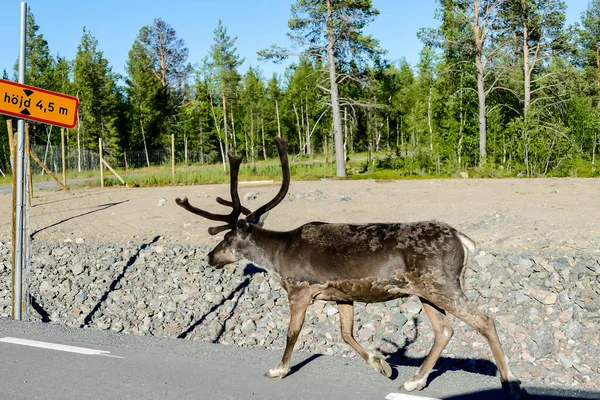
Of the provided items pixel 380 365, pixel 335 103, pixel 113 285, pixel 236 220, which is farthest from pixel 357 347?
pixel 335 103

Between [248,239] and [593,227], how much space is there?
1014 cm

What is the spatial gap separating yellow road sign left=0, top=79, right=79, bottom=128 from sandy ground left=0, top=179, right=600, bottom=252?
20.7ft

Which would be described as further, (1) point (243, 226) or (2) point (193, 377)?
(1) point (243, 226)

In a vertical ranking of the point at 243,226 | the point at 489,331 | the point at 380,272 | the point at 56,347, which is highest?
the point at 243,226

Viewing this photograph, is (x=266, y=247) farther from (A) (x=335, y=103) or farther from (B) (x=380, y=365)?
(A) (x=335, y=103)

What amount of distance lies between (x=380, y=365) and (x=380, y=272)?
81cm

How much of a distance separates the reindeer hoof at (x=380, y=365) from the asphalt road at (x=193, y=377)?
0.24ft

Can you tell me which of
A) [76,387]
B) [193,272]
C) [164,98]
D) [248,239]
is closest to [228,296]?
[193,272]

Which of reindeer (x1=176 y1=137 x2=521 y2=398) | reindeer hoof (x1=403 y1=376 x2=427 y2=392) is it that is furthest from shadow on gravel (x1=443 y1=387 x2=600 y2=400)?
reindeer hoof (x1=403 y1=376 x2=427 y2=392)

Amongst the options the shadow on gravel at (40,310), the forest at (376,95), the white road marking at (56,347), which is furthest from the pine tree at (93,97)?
the white road marking at (56,347)

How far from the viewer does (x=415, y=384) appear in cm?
517

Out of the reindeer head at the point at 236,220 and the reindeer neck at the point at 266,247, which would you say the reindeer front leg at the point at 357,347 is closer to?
the reindeer neck at the point at 266,247

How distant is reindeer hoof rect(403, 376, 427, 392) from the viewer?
514cm

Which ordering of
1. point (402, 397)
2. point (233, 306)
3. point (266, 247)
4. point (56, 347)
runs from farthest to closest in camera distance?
point (233, 306), point (56, 347), point (266, 247), point (402, 397)
